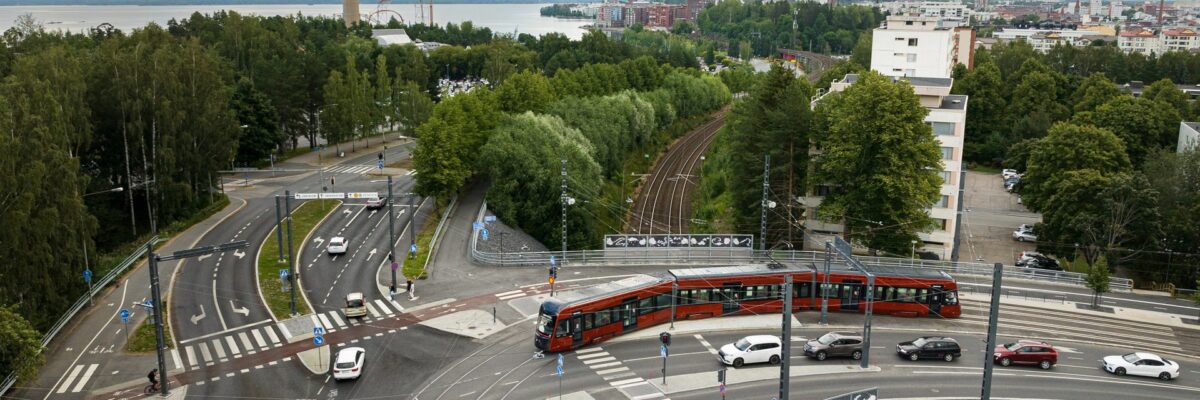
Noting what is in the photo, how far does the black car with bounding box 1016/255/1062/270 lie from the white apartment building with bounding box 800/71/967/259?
5.02 m

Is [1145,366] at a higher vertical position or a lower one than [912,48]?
lower

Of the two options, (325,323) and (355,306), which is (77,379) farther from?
(355,306)

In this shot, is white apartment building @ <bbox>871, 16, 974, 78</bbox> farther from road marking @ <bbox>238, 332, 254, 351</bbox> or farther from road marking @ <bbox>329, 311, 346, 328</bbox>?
road marking @ <bbox>238, 332, 254, 351</bbox>

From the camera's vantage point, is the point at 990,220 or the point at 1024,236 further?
the point at 990,220

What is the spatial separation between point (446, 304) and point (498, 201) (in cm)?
1926

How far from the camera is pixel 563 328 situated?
1668 inches

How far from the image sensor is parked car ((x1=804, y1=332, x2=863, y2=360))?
138 feet

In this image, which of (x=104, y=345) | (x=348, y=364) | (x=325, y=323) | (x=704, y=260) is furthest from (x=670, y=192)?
(x=104, y=345)

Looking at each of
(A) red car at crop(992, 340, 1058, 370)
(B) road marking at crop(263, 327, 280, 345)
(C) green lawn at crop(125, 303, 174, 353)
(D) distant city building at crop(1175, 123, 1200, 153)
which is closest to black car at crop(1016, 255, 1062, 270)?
(A) red car at crop(992, 340, 1058, 370)

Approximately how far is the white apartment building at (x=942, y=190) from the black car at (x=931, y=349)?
74.4 ft

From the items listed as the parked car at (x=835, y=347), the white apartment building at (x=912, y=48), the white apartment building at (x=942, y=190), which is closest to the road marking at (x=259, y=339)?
the parked car at (x=835, y=347)

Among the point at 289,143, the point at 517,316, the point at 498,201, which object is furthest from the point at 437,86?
the point at 517,316

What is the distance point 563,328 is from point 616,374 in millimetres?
3525

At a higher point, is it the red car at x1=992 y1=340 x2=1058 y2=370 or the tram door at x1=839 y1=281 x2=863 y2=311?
the tram door at x1=839 y1=281 x2=863 y2=311
